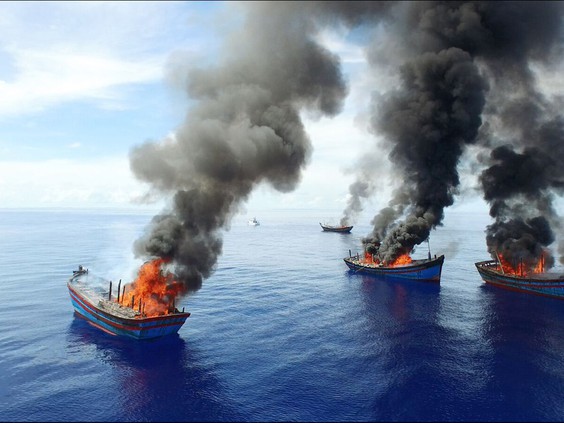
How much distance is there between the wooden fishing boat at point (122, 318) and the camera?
51094 mm

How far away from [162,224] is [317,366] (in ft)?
97.5

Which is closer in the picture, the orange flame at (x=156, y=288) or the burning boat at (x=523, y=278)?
the orange flame at (x=156, y=288)

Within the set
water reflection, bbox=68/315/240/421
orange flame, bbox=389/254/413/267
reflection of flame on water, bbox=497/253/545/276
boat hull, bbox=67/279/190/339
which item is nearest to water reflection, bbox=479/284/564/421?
reflection of flame on water, bbox=497/253/545/276

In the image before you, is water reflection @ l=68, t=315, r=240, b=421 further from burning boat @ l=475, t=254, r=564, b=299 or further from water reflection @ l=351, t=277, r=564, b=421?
burning boat @ l=475, t=254, r=564, b=299

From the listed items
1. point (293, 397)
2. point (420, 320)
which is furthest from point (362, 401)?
point (420, 320)

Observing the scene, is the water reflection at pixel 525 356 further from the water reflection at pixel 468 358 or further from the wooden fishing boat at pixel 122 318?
the wooden fishing boat at pixel 122 318

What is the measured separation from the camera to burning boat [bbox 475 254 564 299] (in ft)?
239

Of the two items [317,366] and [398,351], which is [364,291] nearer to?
[398,351]

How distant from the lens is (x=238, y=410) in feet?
112

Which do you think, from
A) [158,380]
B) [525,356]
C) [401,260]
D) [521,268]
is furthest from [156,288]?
[521,268]

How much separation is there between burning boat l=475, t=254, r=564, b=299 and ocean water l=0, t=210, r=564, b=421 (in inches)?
85.6

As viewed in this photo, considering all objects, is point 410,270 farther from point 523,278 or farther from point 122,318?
point 122,318

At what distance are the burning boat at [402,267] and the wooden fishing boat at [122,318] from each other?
2352 inches

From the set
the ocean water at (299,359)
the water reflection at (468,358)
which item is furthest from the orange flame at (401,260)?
the water reflection at (468,358)
